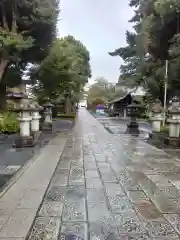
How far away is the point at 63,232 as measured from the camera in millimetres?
2941

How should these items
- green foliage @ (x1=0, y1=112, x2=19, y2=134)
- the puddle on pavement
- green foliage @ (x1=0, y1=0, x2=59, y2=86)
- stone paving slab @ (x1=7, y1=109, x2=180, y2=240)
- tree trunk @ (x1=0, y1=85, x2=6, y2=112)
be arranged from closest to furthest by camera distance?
stone paving slab @ (x1=7, y1=109, x2=180, y2=240) → the puddle on pavement → green foliage @ (x1=0, y1=112, x2=19, y2=134) → green foliage @ (x1=0, y1=0, x2=59, y2=86) → tree trunk @ (x1=0, y1=85, x2=6, y2=112)

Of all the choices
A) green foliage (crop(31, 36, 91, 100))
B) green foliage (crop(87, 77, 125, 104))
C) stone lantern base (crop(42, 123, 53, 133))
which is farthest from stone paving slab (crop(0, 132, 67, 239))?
green foliage (crop(87, 77, 125, 104))

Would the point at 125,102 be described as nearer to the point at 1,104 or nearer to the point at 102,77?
the point at 1,104

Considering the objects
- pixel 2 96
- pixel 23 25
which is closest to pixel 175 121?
pixel 23 25

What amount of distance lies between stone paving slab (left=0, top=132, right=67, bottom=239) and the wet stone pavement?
0.36ft

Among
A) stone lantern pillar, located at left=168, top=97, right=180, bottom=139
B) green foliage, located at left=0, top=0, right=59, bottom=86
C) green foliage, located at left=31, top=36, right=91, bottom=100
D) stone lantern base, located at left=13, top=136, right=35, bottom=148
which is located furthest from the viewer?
green foliage, located at left=31, top=36, right=91, bottom=100

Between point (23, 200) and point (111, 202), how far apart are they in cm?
125

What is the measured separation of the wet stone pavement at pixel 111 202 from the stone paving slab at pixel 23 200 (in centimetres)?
11

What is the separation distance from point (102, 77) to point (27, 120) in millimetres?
66284

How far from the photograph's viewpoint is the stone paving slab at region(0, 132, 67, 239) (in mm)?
3023

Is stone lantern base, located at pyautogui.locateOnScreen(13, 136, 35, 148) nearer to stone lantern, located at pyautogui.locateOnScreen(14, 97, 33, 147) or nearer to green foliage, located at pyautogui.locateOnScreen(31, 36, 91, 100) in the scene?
stone lantern, located at pyautogui.locateOnScreen(14, 97, 33, 147)

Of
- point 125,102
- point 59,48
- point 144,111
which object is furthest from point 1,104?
point 125,102

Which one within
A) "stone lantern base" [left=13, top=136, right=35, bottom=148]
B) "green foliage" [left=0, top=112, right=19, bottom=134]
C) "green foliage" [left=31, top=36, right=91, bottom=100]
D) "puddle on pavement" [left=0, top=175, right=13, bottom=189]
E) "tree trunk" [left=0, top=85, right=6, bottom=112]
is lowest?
"puddle on pavement" [left=0, top=175, right=13, bottom=189]

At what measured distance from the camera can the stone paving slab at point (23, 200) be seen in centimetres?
302
